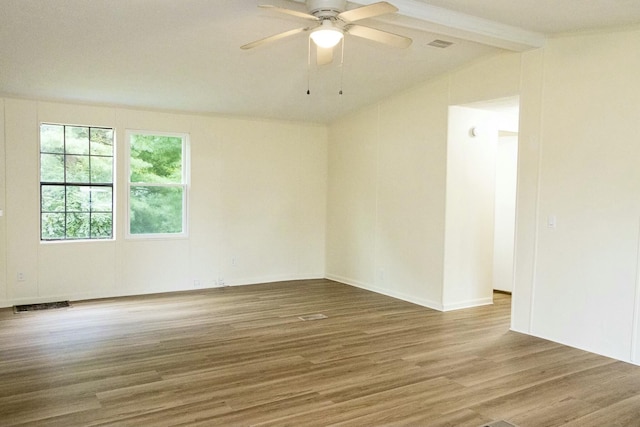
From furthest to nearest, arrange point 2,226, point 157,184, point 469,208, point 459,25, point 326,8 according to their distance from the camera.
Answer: point 157,184 → point 469,208 → point 2,226 → point 459,25 → point 326,8

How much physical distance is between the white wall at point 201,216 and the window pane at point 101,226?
12 cm

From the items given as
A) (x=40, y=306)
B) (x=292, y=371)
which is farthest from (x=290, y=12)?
(x=40, y=306)

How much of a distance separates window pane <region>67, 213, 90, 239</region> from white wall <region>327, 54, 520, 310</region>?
3546 mm

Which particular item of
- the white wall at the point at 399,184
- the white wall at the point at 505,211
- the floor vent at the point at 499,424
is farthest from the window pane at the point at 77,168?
the white wall at the point at 505,211

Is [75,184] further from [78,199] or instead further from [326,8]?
[326,8]

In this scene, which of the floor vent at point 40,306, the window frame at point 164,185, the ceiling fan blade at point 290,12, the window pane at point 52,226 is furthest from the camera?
the window frame at point 164,185

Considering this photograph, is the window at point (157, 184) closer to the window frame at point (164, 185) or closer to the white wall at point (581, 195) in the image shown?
the window frame at point (164, 185)

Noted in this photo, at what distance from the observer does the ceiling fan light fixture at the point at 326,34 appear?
3.37m

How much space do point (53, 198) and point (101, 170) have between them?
0.65 meters

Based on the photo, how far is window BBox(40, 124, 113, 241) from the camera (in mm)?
5922

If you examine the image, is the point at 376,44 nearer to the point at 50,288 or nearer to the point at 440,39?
the point at 440,39

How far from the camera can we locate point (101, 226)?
6.28 meters

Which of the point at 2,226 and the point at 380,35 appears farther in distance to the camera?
the point at 2,226

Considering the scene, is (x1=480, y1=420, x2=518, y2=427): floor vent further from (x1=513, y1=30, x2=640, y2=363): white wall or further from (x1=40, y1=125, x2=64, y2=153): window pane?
(x1=40, y1=125, x2=64, y2=153): window pane
